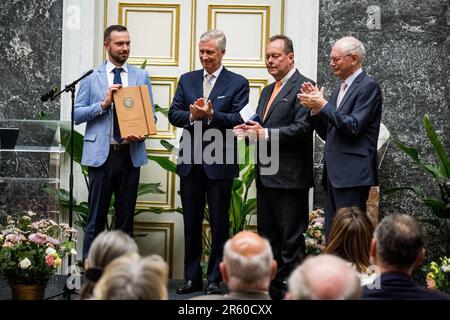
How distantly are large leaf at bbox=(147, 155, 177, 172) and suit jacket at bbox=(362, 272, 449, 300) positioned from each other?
3.72 m

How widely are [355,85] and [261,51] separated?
71.6 inches

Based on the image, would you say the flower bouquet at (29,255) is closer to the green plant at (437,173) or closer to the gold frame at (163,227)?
the gold frame at (163,227)

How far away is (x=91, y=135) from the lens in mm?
6332

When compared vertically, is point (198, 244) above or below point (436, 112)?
below

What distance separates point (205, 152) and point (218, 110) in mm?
300

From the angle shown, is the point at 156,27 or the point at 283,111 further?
the point at 156,27

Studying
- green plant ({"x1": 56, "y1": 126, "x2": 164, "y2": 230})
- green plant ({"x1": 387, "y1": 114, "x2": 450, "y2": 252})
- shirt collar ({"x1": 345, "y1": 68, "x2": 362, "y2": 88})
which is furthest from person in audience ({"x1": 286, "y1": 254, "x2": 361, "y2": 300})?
green plant ({"x1": 56, "y1": 126, "x2": 164, "y2": 230})

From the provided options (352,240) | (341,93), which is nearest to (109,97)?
(341,93)

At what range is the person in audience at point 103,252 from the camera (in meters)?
3.39

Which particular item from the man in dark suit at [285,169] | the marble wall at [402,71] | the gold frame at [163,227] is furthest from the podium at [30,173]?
the marble wall at [402,71]
